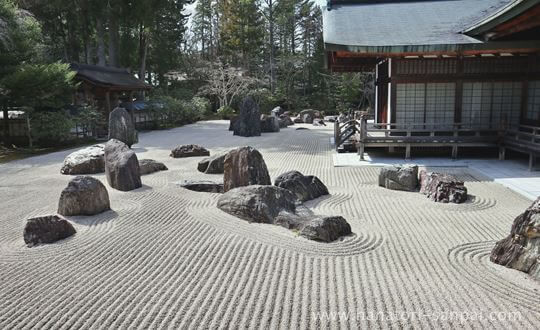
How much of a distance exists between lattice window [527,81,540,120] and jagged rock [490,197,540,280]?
28.6 feet

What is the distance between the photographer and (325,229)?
5.83m

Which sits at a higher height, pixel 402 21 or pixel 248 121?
pixel 402 21

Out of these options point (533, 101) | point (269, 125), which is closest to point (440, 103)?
point (533, 101)

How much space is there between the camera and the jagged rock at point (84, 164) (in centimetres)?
1095

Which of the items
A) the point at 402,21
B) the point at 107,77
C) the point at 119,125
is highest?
the point at 402,21

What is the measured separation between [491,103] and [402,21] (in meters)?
3.82

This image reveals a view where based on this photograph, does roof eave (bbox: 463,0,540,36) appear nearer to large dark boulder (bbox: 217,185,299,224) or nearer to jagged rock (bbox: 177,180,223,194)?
large dark boulder (bbox: 217,185,299,224)

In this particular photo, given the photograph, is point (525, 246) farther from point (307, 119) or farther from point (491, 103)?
point (307, 119)

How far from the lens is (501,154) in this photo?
1220 centimetres

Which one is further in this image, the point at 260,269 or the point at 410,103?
the point at 410,103

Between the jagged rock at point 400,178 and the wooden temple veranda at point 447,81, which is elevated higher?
the wooden temple veranda at point 447,81

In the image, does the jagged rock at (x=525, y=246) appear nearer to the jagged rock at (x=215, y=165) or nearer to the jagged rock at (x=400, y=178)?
the jagged rock at (x=400, y=178)

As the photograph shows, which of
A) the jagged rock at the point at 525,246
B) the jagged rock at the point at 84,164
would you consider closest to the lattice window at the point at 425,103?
the jagged rock at the point at 525,246

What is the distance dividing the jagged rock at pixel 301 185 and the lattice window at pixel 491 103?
6915mm
